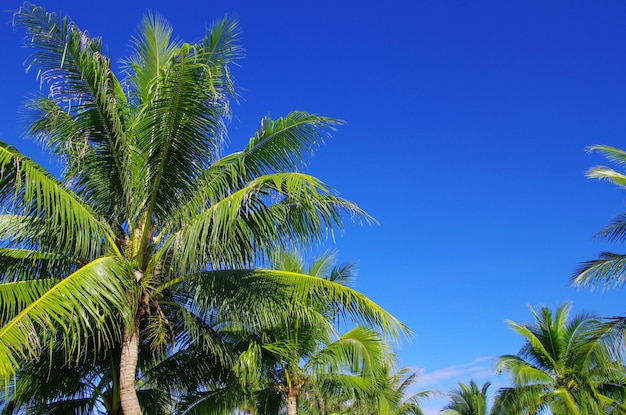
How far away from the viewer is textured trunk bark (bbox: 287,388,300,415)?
48.9 feet

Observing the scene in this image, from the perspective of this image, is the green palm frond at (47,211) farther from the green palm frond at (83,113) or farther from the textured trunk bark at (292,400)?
the textured trunk bark at (292,400)

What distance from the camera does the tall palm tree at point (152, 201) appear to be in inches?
324

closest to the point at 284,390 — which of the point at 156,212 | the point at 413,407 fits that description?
the point at 156,212

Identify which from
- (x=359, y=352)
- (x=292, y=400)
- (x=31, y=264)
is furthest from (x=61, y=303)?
(x=292, y=400)

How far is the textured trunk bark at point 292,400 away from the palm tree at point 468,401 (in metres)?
23.0

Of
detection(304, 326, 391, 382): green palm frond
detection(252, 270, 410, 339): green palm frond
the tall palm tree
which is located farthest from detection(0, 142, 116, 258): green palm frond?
detection(304, 326, 391, 382): green palm frond

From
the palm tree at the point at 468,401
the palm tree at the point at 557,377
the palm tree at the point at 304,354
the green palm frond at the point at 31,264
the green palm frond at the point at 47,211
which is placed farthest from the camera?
the palm tree at the point at 468,401

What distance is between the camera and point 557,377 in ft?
71.0

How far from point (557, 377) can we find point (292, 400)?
37.2 ft

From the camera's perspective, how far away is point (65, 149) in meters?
8.94

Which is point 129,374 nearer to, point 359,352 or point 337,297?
point 337,297

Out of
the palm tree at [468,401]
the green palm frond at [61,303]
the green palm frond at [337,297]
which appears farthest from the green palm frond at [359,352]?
the palm tree at [468,401]

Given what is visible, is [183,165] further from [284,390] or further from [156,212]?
[284,390]

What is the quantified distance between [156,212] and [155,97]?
169 centimetres
